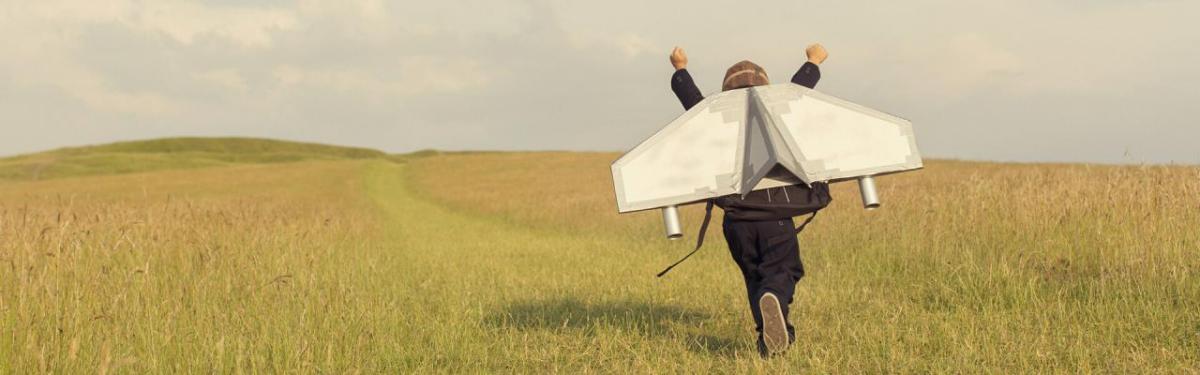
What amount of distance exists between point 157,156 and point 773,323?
315 ft

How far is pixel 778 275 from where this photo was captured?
4.94m

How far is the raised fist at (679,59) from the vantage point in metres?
5.44

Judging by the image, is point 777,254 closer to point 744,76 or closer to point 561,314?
point 744,76

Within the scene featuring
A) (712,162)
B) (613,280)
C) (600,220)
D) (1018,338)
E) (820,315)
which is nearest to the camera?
(712,162)

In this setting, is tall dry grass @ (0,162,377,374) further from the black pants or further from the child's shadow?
the black pants

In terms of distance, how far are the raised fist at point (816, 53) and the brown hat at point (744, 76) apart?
417mm

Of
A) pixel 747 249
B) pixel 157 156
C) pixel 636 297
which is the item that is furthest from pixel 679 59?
pixel 157 156

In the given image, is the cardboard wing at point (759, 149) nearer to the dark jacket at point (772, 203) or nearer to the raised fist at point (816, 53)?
the dark jacket at point (772, 203)

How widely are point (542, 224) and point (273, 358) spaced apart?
14.7 m

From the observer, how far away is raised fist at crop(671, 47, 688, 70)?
544 centimetres

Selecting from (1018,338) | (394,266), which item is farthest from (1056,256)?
(394,266)

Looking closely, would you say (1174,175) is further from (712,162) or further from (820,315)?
(712,162)

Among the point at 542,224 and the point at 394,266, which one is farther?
the point at 542,224

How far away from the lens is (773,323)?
478 cm
